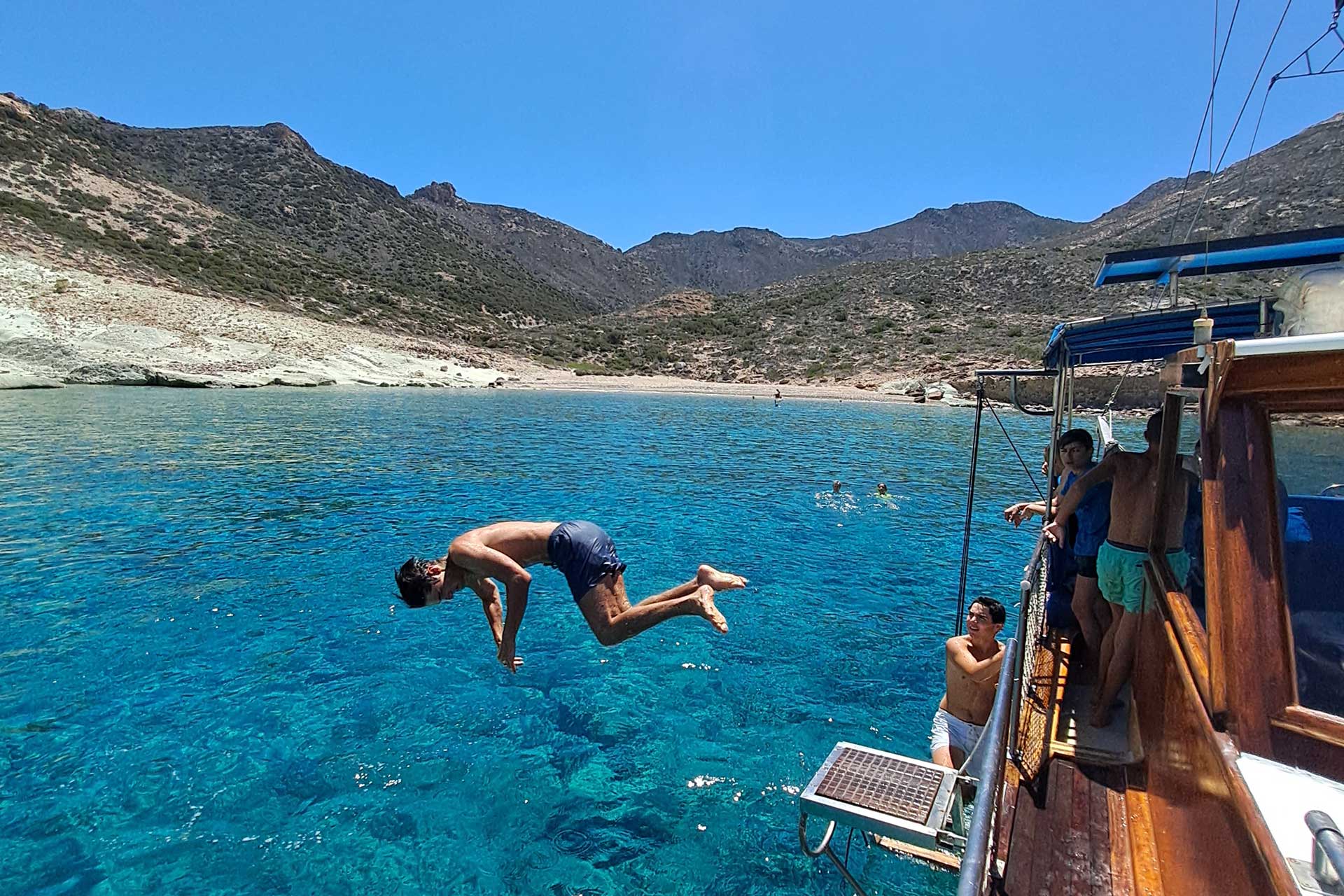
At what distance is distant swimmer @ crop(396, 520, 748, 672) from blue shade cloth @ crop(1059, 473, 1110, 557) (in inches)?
113

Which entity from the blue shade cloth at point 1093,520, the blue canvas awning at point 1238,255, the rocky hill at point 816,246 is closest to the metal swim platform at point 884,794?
the blue shade cloth at point 1093,520

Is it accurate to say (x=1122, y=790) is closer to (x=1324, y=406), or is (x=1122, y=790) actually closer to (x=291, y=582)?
(x=1324, y=406)

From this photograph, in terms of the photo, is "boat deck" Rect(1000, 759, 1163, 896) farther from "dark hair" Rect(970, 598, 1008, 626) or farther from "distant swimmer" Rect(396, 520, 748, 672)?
"distant swimmer" Rect(396, 520, 748, 672)

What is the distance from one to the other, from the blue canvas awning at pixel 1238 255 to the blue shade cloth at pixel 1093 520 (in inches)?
76.3

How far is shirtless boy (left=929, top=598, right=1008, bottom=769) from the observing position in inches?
203

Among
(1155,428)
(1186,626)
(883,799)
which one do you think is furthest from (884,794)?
(1155,428)

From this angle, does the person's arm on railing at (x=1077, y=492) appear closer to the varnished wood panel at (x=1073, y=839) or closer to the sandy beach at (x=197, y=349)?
the varnished wood panel at (x=1073, y=839)

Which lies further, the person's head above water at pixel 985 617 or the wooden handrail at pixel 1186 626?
the person's head above water at pixel 985 617

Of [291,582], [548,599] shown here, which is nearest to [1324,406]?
[548,599]

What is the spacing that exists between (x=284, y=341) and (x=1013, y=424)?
148 feet

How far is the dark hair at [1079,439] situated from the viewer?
255 inches

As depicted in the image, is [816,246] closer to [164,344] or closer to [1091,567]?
[164,344]

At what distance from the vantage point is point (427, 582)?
18.0 ft

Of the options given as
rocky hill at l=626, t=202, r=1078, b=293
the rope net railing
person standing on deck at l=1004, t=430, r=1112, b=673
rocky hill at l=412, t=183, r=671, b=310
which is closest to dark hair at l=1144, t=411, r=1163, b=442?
person standing on deck at l=1004, t=430, r=1112, b=673
